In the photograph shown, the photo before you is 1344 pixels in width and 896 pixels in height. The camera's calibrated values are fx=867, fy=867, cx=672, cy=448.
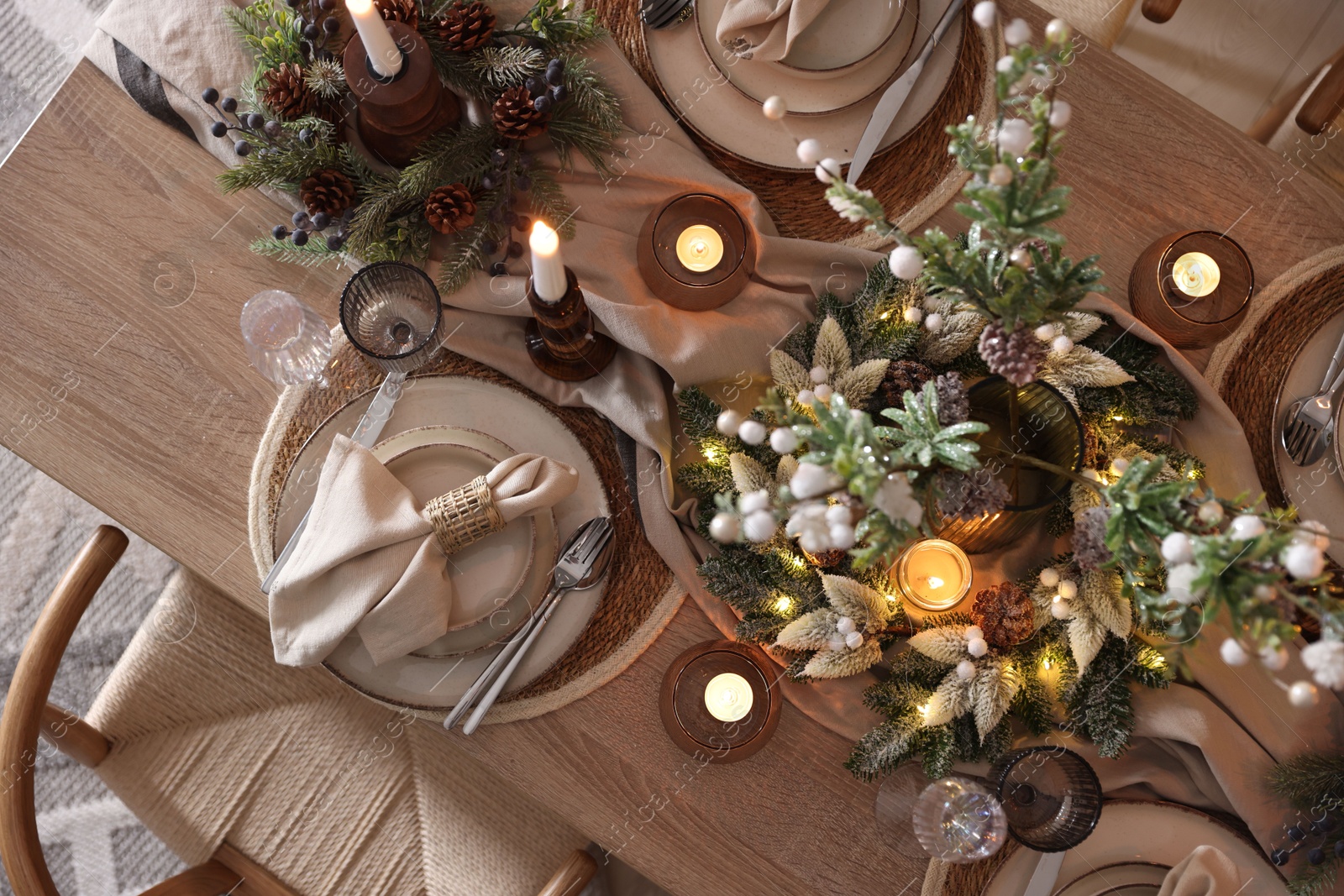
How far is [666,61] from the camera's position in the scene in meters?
0.99

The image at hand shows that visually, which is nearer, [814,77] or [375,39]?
[375,39]

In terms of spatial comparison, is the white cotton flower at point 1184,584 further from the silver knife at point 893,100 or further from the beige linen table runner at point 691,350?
the silver knife at point 893,100

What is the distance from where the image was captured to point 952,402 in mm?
708

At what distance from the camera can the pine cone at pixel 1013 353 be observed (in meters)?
0.61

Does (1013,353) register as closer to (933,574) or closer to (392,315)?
(933,574)

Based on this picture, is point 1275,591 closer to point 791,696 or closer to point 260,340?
point 791,696

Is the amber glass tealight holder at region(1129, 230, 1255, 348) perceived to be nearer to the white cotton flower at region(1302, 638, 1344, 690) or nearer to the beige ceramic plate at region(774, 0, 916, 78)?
the beige ceramic plate at region(774, 0, 916, 78)

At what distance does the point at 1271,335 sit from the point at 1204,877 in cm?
57

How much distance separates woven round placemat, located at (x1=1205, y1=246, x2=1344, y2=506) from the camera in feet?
3.08

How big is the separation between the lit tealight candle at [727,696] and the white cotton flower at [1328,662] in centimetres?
53

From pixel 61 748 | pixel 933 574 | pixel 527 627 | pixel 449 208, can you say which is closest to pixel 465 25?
pixel 449 208

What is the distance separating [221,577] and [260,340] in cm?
27

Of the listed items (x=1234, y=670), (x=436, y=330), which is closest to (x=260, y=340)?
(x=436, y=330)

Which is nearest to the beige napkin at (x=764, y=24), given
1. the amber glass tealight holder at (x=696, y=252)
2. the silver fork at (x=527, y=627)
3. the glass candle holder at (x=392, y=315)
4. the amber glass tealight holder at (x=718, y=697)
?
the amber glass tealight holder at (x=696, y=252)
